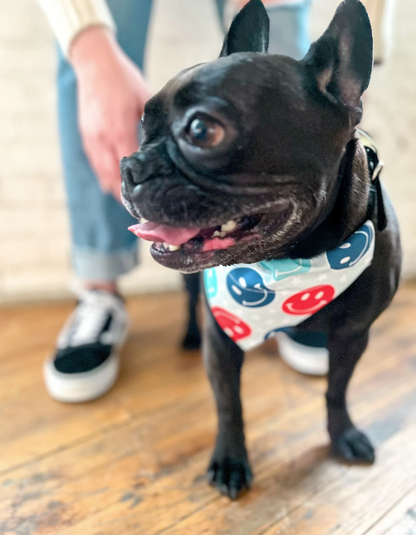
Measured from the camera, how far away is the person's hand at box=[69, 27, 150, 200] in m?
0.77

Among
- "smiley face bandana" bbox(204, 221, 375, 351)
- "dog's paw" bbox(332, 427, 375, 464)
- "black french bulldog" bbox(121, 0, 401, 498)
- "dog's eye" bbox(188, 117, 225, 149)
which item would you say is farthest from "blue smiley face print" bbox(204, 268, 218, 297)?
"dog's paw" bbox(332, 427, 375, 464)

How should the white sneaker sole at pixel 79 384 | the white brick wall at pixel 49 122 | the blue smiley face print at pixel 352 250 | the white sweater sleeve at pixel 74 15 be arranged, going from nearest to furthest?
1. the blue smiley face print at pixel 352 250
2. the white sweater sleeve at pixel 74 15
3. the white sneaker sole at pixel 79 384
4. the white brick wall at pixel 49 122

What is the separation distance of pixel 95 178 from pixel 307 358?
0.63m

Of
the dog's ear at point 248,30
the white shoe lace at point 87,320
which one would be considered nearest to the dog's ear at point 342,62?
the dog's ear at point 248,30

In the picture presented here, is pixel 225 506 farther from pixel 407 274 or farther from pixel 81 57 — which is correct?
pixel 407 274

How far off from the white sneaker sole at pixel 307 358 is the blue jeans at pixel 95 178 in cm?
44

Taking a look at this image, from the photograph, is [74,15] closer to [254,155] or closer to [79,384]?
[254,155]

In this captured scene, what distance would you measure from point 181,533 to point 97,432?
29 cm

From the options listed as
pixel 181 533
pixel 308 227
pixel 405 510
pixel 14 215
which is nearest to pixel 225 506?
pixel 181 533

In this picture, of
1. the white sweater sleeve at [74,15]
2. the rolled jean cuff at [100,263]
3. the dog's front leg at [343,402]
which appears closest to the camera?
the dog's front leg at [343,402]

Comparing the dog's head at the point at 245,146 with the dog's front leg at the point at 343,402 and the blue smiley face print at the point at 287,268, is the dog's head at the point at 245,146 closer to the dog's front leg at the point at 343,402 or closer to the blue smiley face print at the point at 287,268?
the blue smiley face print at the point at 287,268

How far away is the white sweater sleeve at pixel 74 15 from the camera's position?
782mm

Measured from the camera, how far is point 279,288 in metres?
0.59

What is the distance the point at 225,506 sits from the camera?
0.69m
